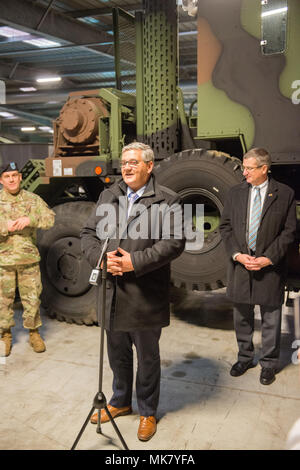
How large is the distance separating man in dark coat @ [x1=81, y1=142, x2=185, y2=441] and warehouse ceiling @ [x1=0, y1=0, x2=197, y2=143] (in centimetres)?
274

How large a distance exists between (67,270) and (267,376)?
2324 millimetres

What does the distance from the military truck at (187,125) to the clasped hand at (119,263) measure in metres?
1.67

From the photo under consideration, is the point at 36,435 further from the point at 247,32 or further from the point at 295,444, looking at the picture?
the point at 247,32

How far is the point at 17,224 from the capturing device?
3.85 metres

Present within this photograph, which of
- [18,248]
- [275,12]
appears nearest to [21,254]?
[18,248]

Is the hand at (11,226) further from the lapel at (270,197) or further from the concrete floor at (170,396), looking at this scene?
the lapel at (270,197)

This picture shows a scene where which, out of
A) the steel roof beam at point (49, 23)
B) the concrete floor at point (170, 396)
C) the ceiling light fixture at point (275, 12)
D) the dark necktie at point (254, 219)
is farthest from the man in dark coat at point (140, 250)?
the steel roof beam at point (49, 23)

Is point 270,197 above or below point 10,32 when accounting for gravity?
below

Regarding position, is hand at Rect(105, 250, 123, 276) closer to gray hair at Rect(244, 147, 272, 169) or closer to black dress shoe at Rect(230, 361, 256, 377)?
gray hair at Rect(244, 147, 272, 169)

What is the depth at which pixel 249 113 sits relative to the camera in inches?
150

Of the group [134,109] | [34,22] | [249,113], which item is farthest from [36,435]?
[34,22]

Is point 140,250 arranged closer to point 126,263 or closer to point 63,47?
point 126,263
